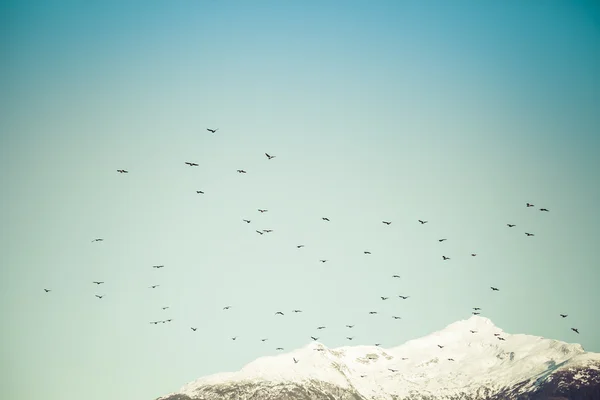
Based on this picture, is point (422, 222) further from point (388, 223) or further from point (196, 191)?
point (196, 191)

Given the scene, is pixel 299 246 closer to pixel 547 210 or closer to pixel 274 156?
pixel 274 156

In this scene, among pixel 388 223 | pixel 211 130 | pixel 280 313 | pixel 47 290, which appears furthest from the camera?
pixel 280 313

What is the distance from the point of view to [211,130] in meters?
124

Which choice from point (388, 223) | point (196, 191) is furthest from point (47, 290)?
point (388, 223)

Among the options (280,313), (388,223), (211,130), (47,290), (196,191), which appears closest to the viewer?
(211,130)

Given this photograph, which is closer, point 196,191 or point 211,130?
point 211,130

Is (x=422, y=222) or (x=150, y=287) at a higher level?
(x=422, y=222)

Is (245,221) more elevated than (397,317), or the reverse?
(245,221)

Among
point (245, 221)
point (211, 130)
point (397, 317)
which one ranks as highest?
point (211, 130)

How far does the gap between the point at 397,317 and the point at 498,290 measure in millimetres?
27779

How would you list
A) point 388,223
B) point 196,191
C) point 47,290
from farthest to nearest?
point 47,290 < point 388,223 < point 196,191

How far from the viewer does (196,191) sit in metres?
134

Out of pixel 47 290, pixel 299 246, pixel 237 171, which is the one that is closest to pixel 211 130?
pixel 237 171

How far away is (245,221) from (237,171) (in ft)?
64.1
